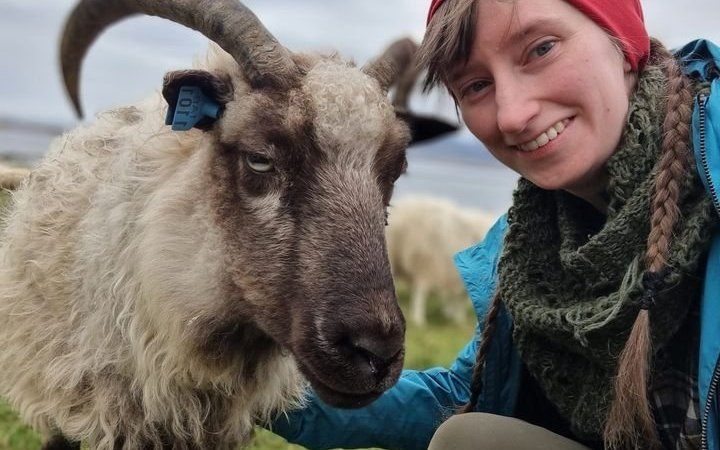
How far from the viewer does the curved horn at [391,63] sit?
2.82m

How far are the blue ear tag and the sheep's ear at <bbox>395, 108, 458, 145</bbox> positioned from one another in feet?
3.29

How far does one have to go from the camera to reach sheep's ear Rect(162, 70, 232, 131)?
2371 mm

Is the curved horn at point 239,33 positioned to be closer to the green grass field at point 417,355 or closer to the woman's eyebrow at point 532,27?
the woman's eyebrow at point 532,27

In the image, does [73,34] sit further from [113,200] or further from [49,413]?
[49,413]

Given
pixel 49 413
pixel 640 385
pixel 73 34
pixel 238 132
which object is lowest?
pixel 49 413

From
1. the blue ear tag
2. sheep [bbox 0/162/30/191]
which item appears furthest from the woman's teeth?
sheep [bbox 0/162/30/191]

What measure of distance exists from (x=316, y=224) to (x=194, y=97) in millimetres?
564

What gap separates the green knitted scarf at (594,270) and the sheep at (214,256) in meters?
0.48

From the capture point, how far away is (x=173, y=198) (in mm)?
2543

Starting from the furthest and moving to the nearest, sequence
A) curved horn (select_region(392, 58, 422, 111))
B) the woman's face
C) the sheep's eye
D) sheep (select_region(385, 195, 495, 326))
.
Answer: sheep (select_region(385, 195, 495, 326)) < curved horn (select_region(392, 58, 422, 111)) < the sheep's eye < the woman's face

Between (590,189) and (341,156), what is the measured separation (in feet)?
2.50

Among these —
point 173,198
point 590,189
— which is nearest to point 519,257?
point 590,189

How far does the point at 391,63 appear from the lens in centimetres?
290

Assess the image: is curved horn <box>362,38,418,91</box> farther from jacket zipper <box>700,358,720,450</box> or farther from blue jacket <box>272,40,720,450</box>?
jacket zipper <box>700,358,720,450</box>
